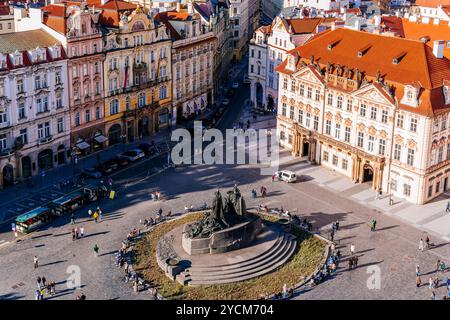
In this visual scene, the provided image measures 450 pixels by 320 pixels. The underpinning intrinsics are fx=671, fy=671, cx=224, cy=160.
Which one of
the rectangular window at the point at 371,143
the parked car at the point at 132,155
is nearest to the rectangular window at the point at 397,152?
the rectangular window at the point at 371,143

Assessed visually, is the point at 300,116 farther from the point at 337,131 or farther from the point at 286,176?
the point at 286,176

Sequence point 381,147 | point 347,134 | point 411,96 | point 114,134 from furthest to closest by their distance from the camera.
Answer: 1. point 114,134
2. point 347,134
3. point 381,147
4. point 411,96

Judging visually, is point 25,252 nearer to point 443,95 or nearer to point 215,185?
point 215,185

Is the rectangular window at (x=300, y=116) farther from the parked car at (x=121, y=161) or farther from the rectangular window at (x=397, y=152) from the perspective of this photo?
the parked car at (x=121, y=161)

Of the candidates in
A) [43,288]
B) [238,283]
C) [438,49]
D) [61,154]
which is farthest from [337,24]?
[43,288]

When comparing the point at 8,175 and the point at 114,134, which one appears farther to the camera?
the point at 114,134

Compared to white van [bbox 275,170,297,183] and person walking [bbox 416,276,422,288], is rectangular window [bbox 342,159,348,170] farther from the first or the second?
person walking [bbox 416,276,422,288]

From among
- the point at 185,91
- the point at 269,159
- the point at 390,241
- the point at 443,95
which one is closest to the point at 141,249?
the point at 390,241

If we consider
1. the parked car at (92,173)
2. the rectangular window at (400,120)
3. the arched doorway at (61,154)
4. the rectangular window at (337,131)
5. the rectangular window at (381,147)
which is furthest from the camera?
the arched doorway at (61,154)
